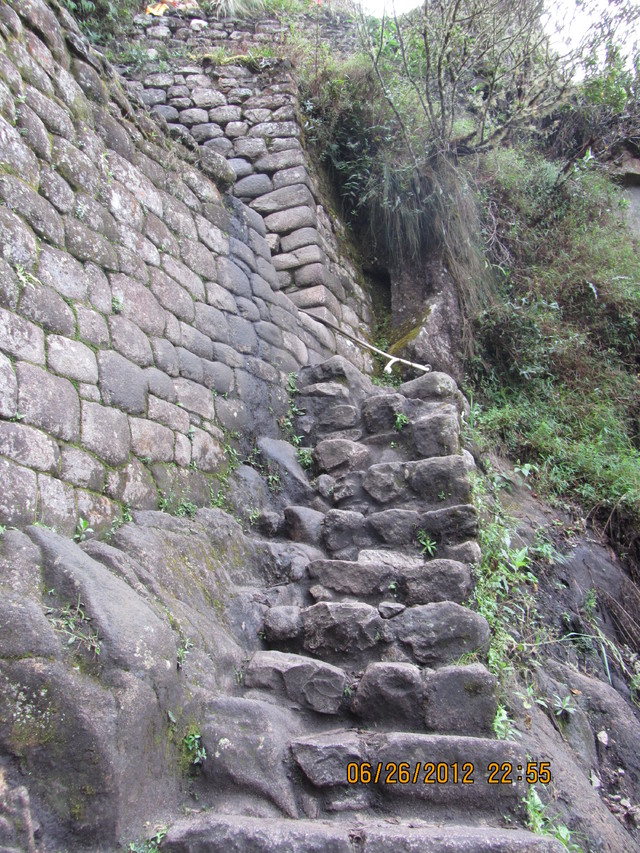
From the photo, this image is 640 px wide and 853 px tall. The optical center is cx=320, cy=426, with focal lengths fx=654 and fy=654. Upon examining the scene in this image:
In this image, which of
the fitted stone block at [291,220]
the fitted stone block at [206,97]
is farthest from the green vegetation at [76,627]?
the fitted stone block at [206,97]

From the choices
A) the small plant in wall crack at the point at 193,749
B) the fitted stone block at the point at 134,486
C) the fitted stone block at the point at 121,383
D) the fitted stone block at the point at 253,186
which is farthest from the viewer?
the fitted stone block at the point at 253,186

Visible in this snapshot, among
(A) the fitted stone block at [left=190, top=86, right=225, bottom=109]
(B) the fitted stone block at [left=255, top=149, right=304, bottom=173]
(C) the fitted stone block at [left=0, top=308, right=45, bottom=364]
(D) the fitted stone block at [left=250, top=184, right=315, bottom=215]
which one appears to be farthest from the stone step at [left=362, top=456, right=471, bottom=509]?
(A) the fitted stone block at [left=190, top=86, right=225, bottom=109]

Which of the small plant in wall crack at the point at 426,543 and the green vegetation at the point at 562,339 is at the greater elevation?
the green vegetation at the point at 562,339

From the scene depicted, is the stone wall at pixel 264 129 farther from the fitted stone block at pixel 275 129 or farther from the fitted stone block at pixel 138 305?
the fitted stone block at pixel 138 305

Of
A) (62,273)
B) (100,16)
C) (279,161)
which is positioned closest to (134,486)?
(62,273)

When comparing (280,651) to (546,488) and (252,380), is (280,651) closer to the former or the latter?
(252,380)

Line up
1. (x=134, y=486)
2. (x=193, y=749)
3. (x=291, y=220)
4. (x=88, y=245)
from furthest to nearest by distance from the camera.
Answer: (x=291, y=220), (x=88, y=245), (x=134, y=486), (x=193, y=749)

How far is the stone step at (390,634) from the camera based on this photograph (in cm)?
233

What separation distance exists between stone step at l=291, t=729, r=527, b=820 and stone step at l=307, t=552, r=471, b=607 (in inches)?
26.9

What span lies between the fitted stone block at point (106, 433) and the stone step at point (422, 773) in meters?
1.22

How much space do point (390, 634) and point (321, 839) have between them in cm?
86

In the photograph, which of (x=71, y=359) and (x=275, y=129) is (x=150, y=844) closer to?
(x=71, y=359)

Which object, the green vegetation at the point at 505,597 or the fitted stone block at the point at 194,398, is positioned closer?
the green vegetation at the point at 505,597
